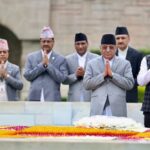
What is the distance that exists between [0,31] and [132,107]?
11.5 metres

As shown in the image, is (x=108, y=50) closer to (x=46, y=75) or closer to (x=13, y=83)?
(x=46, y=75)

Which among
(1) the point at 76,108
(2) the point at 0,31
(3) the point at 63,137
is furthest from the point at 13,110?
(2) the point at 0,31

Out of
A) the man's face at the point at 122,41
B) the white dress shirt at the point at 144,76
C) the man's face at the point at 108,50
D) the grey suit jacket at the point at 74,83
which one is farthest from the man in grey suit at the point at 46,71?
the white dress shirt at the point at 144,76

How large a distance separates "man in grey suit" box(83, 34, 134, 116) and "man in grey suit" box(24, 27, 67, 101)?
1.07m

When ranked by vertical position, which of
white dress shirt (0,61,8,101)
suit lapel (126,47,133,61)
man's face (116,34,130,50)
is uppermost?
man's face (116,34,130,50)

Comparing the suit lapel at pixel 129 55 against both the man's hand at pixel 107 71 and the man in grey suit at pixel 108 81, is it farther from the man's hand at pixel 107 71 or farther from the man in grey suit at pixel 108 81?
the man's hand at pixel 107 71

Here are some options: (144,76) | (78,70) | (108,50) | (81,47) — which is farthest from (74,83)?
(144,76)

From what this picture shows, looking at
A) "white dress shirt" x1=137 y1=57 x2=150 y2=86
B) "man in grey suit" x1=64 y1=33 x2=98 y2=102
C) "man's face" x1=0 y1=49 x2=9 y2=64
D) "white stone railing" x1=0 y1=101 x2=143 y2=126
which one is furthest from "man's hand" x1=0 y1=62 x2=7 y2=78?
"white dress shirt" x1=137 y1=57 x2=150 y2=86

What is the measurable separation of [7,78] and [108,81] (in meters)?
1.78

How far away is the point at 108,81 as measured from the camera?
10305 mm

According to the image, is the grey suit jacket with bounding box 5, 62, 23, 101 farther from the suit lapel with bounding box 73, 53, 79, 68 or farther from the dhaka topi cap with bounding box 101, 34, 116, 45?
the dhaka topi cap with bounding box 101, 34, 116, 45

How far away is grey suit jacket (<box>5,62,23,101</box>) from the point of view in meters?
11.6

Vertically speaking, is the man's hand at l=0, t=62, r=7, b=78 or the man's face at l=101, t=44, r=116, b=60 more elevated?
the man's face at l=101, t=44, r=116, b=60

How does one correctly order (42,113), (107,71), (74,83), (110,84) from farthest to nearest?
(74,83), (42,113), (110,84), (107,71)
